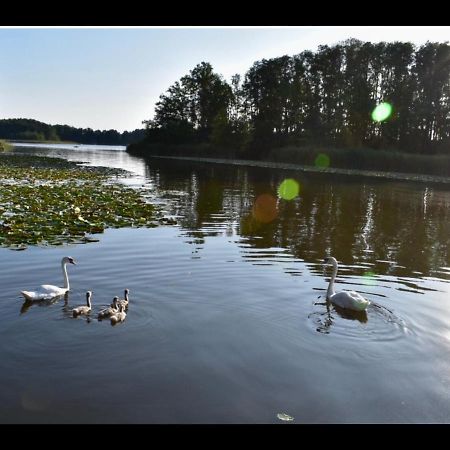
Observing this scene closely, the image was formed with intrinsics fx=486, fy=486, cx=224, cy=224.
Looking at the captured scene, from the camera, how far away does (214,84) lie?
103 m

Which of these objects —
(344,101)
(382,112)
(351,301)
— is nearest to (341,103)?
(344,101)

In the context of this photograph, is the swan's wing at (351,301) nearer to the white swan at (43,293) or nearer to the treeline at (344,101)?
the white swan at (43,293)

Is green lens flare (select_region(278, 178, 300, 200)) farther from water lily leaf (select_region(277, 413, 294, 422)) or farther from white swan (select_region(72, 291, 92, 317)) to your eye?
water lily leaf (select_region(277, 413, 294, 422))

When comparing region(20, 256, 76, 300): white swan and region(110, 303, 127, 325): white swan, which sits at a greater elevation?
region(20, 256, 76, 300): white swan

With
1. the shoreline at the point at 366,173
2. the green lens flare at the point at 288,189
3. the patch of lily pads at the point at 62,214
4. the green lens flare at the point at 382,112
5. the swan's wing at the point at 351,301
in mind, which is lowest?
the swan's wing at the point at 351,301

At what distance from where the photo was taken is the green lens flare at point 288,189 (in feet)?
116

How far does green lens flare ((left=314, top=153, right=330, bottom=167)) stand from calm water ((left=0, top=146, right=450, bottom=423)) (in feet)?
158

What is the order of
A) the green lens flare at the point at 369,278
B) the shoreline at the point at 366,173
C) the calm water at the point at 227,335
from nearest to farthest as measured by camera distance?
the calm water at the point at 227,335 < the green lens flare at the point at 369,278 < the shoreline at the point at 366,173

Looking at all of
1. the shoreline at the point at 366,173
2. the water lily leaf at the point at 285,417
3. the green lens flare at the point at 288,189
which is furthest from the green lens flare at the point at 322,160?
the water lily leaf at the point at 285,417

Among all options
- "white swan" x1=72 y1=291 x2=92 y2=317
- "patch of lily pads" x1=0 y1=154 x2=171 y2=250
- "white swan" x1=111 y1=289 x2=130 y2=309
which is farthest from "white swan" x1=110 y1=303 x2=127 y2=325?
"patch of lily pads" x1=0 y1=154 x2=171 y2=250

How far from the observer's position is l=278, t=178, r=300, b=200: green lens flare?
35244 millimetres

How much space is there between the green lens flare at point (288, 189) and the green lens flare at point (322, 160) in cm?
1986

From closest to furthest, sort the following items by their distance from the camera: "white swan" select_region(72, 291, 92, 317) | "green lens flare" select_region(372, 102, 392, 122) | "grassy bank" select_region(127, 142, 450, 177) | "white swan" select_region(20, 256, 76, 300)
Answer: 1. "white swan" select_region(72, 291, 92, 317)
2. "white swan" select_region(20, 256, 76, 300)
3. "grassy bank" select_region(127, 142, 450, 177)
4. "green lens flare" select_region(372, 102, 392, 122)

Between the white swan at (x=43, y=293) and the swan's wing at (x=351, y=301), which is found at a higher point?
the swan's wing at (x=351, y=301)
